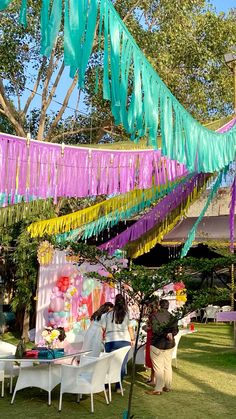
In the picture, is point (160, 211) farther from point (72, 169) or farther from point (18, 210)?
point (72, 169)

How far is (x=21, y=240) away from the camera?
12906 millimetres

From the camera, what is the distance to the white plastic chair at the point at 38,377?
682 centimetres

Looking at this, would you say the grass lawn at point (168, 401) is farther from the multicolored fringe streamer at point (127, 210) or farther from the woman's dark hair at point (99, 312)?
the multicolored fringe streamer at point (127, 210)

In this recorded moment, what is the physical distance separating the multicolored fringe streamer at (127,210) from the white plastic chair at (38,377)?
1.56 meters

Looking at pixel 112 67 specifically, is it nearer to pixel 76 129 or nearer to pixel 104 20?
pixel 104 20

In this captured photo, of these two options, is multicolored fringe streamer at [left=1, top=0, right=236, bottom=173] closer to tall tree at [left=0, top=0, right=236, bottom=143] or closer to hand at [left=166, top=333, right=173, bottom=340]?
hand at [left=166, top=333, right=173, bottom=340]

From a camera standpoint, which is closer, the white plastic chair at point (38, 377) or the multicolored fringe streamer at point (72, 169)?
the multicolored fringe streamer at point (72, 169)

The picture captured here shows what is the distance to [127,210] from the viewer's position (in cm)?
930

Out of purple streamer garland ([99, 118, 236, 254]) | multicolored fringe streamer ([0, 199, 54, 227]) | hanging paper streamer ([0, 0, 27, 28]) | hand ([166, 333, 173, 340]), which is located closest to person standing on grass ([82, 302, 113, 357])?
hand ([166, 333, 173, 340])

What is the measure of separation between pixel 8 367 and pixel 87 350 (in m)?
1.08

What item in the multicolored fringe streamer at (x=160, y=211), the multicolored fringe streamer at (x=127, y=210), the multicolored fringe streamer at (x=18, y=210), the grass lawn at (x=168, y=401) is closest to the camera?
the grass lawn at (x=168, y=401)

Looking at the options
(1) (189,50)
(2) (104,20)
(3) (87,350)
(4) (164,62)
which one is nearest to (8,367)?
(3) (87,350)

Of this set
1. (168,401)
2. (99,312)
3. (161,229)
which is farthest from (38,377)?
(161,229)

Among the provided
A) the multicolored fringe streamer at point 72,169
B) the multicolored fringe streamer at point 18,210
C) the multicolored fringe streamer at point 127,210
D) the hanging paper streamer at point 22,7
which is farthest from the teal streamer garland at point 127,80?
the multicolored fringe streamer at point 18,210
